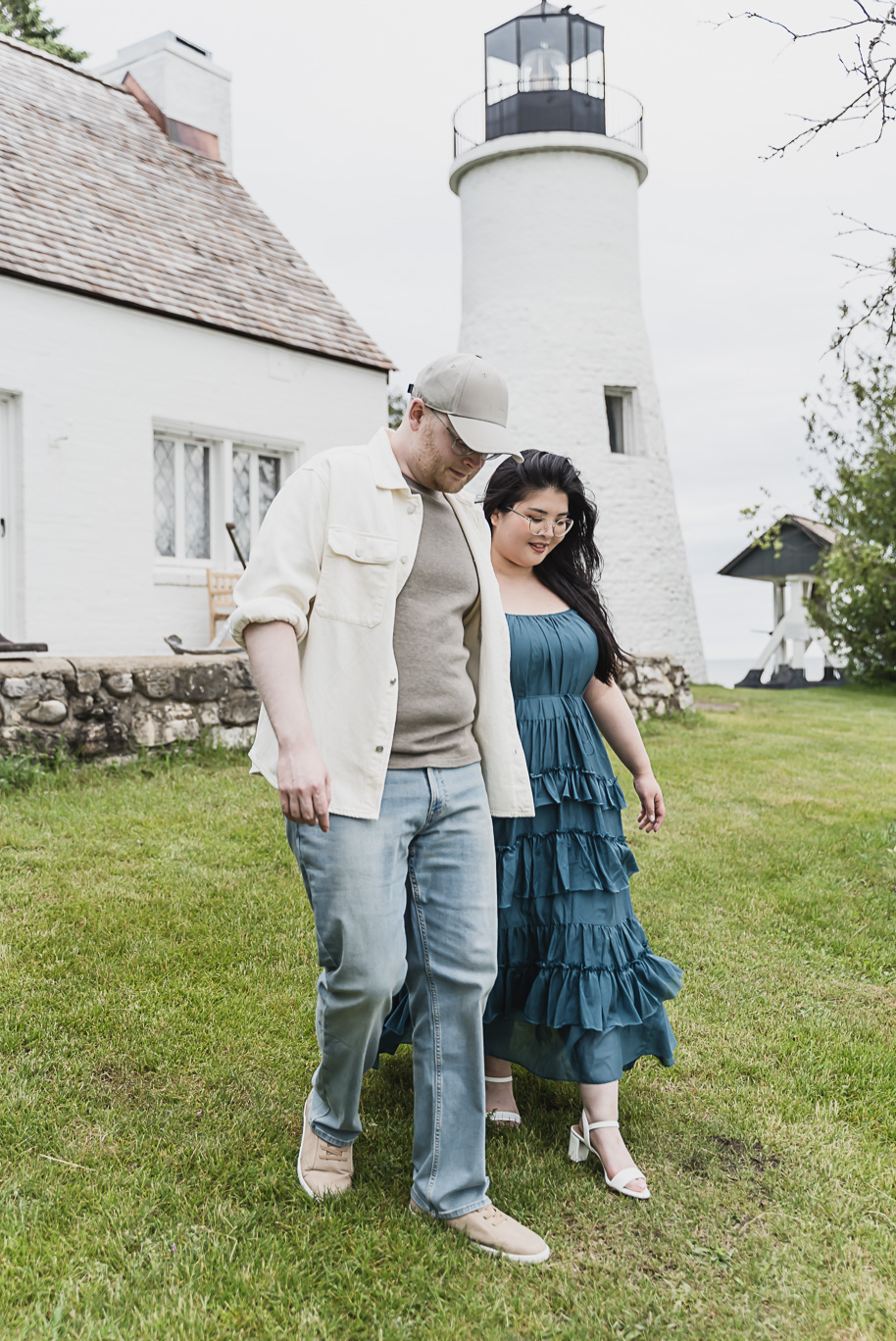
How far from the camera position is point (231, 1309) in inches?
95.4

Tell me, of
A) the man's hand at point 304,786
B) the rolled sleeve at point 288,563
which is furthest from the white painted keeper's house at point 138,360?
the man's hand at point 304,786

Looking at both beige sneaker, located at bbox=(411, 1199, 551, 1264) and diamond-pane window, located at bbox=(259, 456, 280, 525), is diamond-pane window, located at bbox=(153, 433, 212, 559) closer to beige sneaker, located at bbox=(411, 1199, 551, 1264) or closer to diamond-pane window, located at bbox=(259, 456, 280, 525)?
diamond-pane window, located at bbox=(259, 456, 280, 525)

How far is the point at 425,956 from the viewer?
2.68 metres

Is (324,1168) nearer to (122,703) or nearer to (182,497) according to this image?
(122,703)

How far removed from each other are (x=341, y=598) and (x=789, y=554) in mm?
21922

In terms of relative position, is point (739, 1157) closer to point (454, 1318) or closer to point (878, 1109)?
A: point (878, 1109)

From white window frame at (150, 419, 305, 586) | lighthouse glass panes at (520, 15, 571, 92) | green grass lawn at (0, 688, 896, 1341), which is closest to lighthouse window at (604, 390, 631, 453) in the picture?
lighthouse glass panes at (520, 15, 571, 92)

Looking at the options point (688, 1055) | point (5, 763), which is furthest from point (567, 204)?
point (688, 1055)

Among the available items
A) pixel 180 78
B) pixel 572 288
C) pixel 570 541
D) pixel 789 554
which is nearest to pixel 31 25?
pixel 180 78

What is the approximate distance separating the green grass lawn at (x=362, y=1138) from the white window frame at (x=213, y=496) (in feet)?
18.0

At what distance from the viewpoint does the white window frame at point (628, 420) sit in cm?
1736

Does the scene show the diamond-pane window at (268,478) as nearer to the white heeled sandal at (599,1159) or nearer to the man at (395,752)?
the man at (395,752)

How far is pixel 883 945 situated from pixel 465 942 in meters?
3.22

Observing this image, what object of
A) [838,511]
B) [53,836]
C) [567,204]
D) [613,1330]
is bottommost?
[613,1330]
